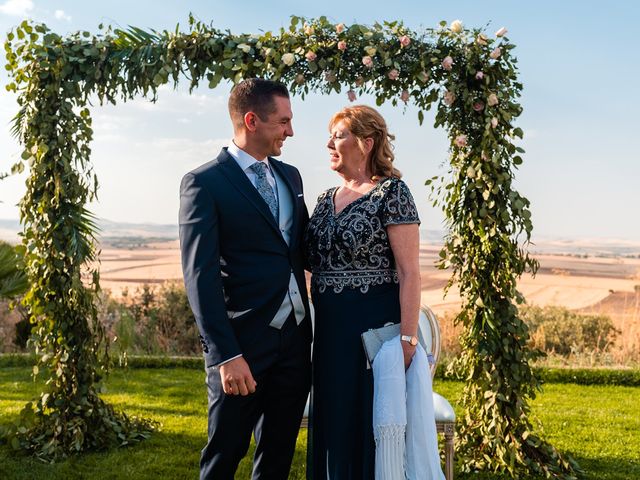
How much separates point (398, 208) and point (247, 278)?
586mm

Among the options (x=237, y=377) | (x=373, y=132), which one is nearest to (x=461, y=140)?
(x=373, y=132)

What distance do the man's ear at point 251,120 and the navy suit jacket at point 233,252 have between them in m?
0.13

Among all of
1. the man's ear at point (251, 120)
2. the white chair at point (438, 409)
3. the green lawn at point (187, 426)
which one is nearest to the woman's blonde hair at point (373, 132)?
the man's ear at point (251, 120)

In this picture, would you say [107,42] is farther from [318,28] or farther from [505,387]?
[505,387]

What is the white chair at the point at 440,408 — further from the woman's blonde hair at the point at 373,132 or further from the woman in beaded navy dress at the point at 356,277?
the woman's blonde hair at the point at 373,132

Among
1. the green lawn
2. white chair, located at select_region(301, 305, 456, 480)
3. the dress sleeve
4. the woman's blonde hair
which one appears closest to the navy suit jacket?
the dress sleeve

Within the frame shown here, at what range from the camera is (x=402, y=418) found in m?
2.53

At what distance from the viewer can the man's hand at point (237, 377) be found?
2.26 meters

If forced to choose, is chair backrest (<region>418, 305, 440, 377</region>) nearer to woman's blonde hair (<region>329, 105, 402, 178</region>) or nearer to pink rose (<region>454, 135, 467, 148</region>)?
pink rose (<region>454, 135, 467, 148</region>)

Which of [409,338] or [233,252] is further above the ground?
[233,252]

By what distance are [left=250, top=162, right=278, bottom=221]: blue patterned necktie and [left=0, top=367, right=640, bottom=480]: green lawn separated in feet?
6.38

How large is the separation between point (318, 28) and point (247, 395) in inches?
84.2

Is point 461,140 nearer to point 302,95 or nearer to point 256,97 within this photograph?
point 302,95

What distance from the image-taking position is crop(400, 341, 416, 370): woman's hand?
2.50 meters
